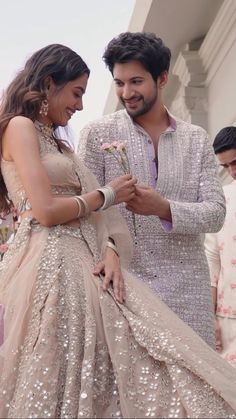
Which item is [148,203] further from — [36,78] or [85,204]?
[36,78]

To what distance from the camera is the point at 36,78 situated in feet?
9.90

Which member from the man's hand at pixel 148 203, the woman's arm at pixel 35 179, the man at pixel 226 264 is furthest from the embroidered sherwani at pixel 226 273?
the woman's arm at pixel 35 179

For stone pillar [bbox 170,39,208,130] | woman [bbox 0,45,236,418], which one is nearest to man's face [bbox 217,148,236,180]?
woman [bbox 0,45,236,418]

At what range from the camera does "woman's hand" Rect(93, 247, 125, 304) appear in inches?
106

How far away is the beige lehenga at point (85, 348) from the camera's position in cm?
235

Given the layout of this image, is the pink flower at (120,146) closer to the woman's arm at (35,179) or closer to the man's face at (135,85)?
the man's face at (135,85)

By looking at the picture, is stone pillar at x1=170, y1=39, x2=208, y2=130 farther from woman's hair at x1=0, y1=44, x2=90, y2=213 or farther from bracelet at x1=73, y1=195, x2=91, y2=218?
bracelet at x1=73, y1=195, x2=91, y2=218

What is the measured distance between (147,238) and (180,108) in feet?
17.7

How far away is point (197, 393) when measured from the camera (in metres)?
2.37

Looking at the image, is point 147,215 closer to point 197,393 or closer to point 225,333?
point 197,393

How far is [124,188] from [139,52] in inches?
25.0

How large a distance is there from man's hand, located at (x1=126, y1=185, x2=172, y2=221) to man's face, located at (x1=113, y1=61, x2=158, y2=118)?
0.43m

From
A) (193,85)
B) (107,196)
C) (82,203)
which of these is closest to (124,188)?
(107,196)

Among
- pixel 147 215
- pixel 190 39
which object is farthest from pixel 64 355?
pixel 190 39
